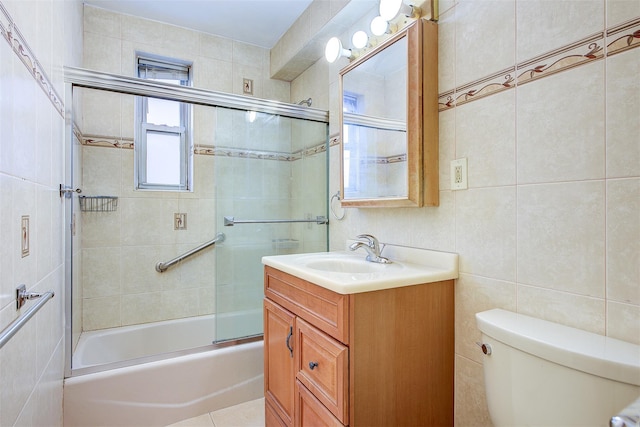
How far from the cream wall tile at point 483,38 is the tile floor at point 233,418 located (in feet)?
6.20

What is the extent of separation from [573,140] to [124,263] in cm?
260

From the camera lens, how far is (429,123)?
1278 mm

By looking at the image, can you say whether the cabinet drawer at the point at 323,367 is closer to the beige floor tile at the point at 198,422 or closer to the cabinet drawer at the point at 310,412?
the cabinet drawer at the point at 310,412

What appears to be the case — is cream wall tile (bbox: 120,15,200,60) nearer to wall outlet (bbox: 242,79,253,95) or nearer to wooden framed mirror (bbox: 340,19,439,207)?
wall outlet (bbox: 242,79,253,95)

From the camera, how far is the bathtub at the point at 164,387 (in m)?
1.54

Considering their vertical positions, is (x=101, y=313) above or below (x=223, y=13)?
below

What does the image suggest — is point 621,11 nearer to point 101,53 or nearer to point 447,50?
point 447,50

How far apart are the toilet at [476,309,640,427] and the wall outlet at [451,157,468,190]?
469mm

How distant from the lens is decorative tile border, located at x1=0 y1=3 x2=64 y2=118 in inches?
31.9

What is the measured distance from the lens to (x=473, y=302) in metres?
1.15

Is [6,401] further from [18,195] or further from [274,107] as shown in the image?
[274,107]

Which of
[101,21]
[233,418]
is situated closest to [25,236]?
[233,418]

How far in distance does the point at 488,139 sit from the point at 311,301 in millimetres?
840

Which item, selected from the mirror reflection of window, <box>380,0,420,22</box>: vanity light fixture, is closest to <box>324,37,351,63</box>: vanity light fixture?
the mirror reflection of window
